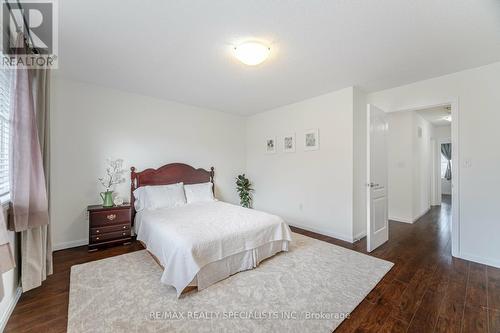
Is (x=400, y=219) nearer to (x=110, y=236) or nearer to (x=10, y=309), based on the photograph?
(x=110, y=236)

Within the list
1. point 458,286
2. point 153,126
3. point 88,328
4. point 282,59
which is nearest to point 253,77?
point 282,59

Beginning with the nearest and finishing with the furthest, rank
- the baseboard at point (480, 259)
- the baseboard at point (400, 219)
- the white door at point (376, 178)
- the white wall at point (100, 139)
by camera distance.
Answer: the baseboard at point (480, 259)
the white door at point (376, 178)
the white wall at point (100, 139)
the baseboard at point (400, 219)

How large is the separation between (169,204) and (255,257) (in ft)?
6.04

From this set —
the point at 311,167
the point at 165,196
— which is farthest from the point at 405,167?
the point at 165,196

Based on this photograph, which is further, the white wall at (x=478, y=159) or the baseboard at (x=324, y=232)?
the baseboard at (x=324, y=232)

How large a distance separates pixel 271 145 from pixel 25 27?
13.0 feet

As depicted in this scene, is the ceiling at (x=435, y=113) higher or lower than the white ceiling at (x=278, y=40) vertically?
lower

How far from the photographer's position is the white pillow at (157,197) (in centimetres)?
347

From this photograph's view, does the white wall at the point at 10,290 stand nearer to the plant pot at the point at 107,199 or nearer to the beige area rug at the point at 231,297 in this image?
the beige area rug at the point at 231,297

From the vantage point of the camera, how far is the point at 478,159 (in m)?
2.69

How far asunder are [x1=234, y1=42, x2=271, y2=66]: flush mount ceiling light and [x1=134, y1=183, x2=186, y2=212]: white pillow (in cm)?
255

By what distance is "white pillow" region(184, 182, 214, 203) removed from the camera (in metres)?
3.96

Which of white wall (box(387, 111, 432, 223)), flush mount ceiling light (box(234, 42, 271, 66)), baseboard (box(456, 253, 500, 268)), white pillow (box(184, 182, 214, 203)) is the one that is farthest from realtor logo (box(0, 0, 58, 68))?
white wall (box(387, 111, 432, 223))

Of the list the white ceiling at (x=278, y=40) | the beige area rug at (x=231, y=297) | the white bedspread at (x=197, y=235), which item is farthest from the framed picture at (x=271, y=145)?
the beige area rug at (x=231, y=297)
